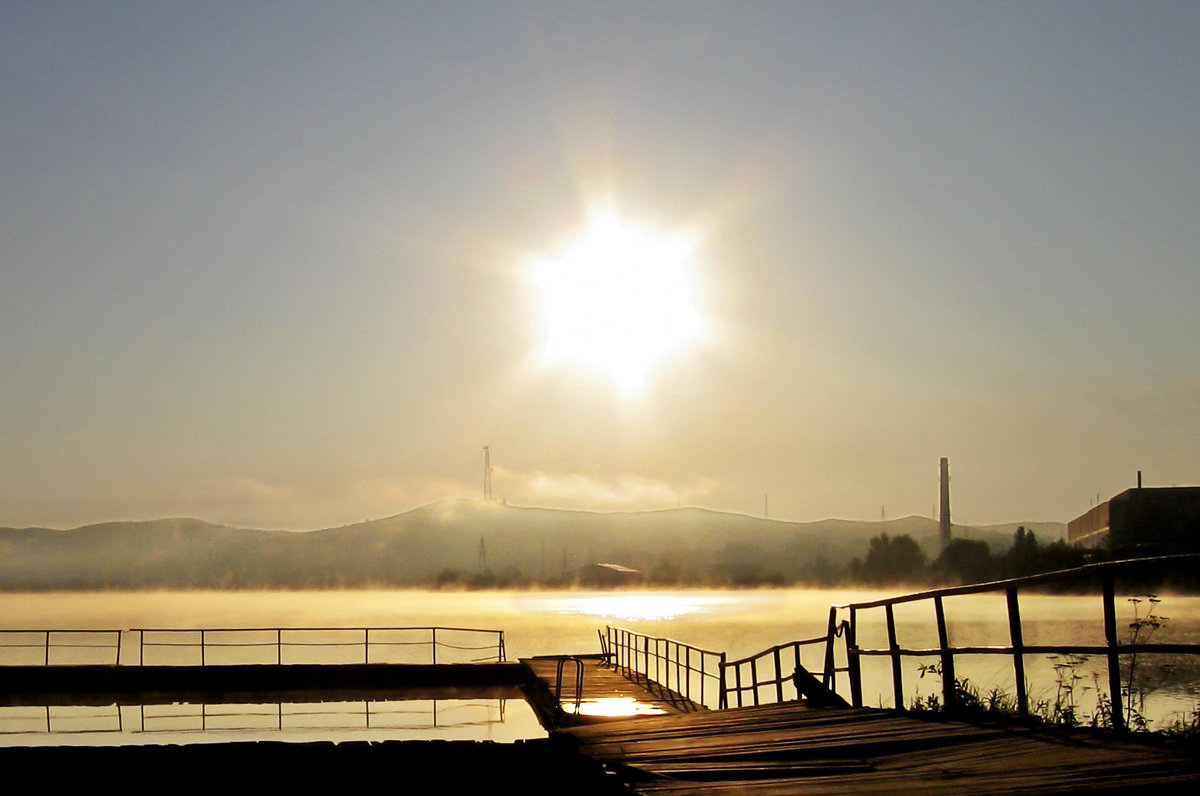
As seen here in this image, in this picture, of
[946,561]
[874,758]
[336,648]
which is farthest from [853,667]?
[946,561]

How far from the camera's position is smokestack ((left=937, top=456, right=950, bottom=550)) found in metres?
118

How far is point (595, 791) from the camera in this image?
880cm

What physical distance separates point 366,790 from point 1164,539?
6759 centimetres

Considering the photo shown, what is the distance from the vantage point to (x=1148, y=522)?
7694 cm

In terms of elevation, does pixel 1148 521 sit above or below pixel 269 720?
above

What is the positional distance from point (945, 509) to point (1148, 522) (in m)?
43.2

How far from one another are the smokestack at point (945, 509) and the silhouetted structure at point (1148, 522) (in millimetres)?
15869

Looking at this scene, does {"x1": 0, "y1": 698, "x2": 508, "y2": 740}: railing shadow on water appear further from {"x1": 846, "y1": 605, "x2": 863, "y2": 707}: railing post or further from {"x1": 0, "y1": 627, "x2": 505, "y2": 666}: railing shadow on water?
{"x1": 846, "y1": 605, "x2": 863, "y2": 707}: railing post

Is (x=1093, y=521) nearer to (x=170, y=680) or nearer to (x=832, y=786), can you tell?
(x=170, y=680)

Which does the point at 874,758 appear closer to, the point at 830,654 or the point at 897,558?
the point at 830,654

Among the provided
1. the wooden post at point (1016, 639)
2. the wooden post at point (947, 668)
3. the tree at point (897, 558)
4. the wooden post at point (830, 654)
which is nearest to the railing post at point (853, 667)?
the wooden post at point (830, 654)

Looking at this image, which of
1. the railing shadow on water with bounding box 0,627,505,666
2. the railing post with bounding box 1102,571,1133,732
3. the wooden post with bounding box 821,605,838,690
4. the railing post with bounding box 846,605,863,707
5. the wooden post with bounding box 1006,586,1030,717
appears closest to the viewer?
the railing post with bounding box 1102,571,1133,732

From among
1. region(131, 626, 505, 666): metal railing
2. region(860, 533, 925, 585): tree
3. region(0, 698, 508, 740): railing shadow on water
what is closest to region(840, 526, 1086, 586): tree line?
region(860, 533, 925, 585): tree

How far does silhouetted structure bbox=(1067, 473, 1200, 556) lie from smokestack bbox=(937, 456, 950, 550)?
1587cm
